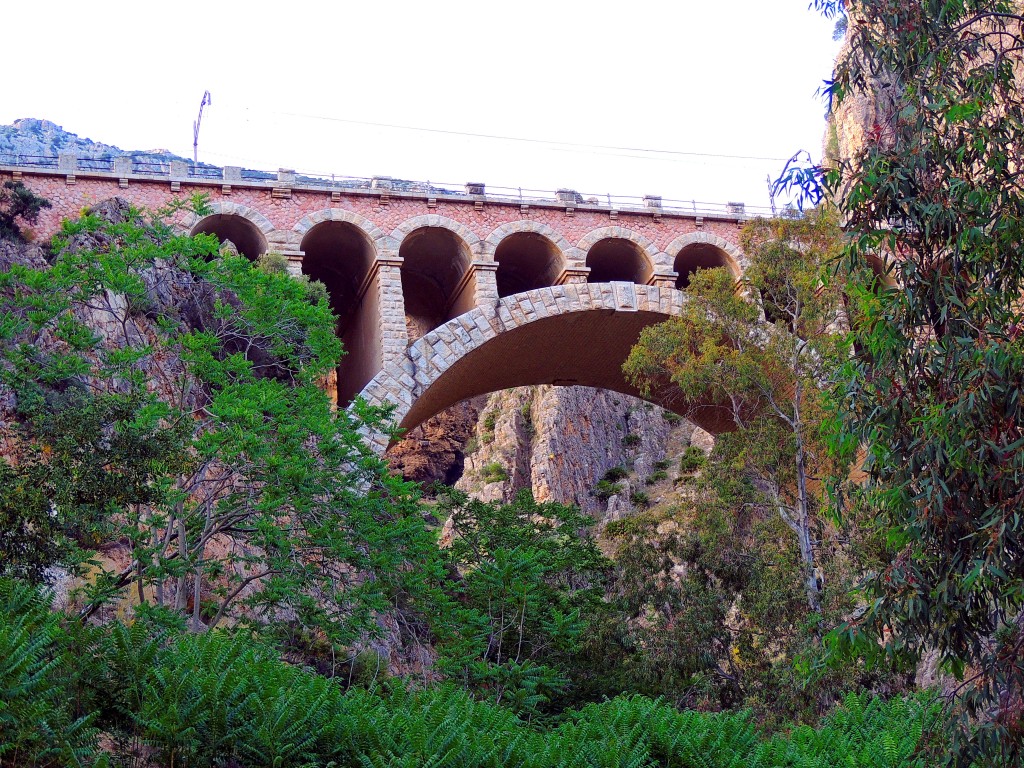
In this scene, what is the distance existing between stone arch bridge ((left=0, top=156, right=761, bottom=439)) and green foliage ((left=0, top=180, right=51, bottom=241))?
33cm

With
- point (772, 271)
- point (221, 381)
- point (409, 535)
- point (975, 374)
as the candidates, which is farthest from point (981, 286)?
point (772, 271)

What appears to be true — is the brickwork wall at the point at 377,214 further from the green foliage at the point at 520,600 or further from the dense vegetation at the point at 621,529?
the green foliage at the point at 520,600

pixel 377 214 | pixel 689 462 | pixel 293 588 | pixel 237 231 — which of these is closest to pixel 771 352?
pixel 377 214

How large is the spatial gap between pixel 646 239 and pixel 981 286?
18.5 meters

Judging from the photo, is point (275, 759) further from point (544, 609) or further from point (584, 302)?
point (584, 302)

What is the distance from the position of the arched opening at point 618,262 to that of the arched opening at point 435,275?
3436mm

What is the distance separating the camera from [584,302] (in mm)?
25781

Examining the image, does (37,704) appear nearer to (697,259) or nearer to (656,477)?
(697,259)

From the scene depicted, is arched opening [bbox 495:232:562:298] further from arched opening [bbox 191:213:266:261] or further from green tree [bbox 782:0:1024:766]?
green tree [bbox 782:0:1024:766]

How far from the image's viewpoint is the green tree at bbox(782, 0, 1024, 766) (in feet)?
26.9

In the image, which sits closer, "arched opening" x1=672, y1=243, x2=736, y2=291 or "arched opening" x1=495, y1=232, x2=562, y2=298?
"arched opening" x1=495, y1=232, x2=562, y2=298

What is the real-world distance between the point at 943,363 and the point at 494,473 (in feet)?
109

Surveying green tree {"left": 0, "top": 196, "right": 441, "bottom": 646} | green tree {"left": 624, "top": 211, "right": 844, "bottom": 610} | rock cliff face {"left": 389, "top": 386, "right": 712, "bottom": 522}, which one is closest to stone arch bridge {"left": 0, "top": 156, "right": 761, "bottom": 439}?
green tree {"left": 624, "top": 211, "right": 844, "bottom": 610}

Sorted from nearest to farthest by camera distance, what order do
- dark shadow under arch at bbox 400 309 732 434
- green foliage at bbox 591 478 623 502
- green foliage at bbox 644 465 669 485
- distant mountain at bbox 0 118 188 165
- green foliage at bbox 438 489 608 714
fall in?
green foliage at bbox 438 489 608 714
dark shadow under arch at bbox 400 309 732 434
green foliage at bbox 591 478 623 502
green foliage at bbox 644 465 669 485
distant mountain at bbox 0 118 188 165
